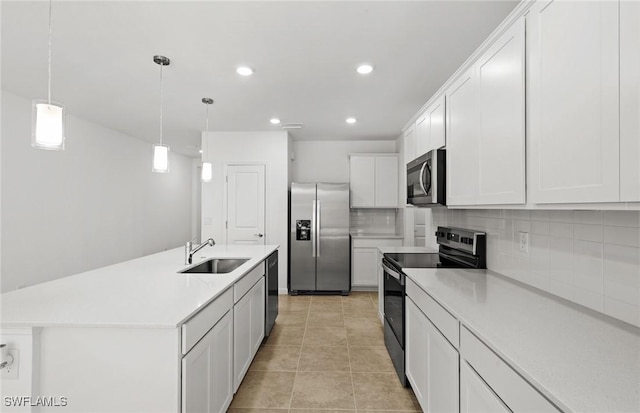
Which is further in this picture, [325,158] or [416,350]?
[325,158]

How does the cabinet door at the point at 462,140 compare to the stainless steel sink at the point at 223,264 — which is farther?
the stainless steel sink at the point at 223,264

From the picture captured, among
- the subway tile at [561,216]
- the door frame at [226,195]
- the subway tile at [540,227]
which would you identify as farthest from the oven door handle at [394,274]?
the door frame at [226,195]

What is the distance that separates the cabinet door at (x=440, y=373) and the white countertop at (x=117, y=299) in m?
1.21

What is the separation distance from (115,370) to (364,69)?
2.70 m

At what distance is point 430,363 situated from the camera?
171 centimetres

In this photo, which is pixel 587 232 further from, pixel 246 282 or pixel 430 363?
pixel 246 282

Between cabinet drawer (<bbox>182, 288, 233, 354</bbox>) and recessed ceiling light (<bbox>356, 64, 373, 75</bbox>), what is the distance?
2128mm

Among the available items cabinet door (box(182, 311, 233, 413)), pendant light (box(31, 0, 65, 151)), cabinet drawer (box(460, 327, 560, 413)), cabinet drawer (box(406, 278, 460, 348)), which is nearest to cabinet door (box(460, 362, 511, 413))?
cabinet drawer (box(460, 327, 560, 413))

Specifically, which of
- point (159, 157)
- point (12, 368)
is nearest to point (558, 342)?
point (12, 368)

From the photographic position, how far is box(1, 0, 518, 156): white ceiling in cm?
191

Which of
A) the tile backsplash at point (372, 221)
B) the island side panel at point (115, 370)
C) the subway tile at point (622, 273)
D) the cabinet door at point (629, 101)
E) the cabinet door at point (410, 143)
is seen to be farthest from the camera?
the tile backsplash at point (372, 221)

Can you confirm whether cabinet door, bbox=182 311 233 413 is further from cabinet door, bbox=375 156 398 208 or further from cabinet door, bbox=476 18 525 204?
cabinet door, bbox=375 156 398 208

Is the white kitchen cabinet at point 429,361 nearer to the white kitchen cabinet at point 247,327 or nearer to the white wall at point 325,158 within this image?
the white kitchen cabinet at point 247,327

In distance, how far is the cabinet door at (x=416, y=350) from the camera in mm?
1817
